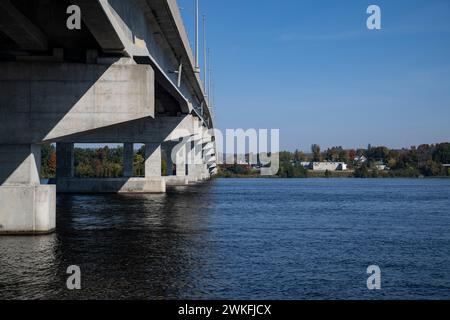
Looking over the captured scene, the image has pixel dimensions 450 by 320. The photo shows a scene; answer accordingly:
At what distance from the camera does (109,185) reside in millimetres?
64375

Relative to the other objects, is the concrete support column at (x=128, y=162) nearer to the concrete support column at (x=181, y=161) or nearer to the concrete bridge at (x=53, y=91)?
the concrete support column at (x=181, y=161)

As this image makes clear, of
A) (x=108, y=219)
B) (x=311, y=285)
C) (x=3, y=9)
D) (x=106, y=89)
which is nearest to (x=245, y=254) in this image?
(x=311, y=285)

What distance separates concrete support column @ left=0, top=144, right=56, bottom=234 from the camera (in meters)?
Result: 23.9

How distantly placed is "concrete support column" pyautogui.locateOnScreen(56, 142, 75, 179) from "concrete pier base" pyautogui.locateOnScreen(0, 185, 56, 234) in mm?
42250

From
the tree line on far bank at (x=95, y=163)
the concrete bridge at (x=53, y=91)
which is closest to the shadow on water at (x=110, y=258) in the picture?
the concrete bridge at (x=53, y=91)

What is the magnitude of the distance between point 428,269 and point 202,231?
12008 mm

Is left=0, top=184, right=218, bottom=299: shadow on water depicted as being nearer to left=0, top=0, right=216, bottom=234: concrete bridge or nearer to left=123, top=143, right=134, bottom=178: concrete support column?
left=0, top=0, right=216, bottom=234: concrete bridge

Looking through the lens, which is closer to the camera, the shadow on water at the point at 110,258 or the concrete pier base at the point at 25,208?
the shadow on water at the point at 110,258

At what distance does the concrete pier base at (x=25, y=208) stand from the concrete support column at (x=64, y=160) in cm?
4225

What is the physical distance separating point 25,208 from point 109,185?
1594 inches

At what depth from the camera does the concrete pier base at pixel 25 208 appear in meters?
23.9

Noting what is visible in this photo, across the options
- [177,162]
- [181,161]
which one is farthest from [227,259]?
[177,162]
